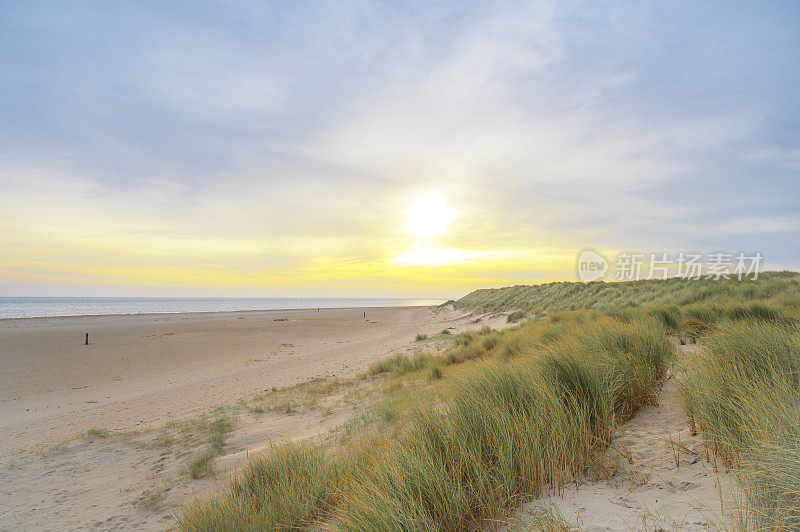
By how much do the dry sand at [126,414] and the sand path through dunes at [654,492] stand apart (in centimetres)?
506

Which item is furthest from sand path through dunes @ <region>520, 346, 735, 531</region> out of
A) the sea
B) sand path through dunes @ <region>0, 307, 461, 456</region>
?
the sea

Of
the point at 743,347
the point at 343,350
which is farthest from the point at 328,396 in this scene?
the point at 343,350

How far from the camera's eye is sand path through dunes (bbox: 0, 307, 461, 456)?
10.8 meters

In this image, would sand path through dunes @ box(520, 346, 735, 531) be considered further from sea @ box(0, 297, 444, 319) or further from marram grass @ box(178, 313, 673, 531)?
sea @ box(0, 297, 444, 319)

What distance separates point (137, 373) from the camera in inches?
693

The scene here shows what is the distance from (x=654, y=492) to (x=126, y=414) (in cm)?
1342

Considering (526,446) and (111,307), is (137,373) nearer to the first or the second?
(526,446)

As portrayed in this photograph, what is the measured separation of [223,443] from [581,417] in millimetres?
6786

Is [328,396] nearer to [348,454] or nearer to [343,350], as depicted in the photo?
[348,454]

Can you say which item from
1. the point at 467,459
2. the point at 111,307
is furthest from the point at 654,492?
→ the point at 111,307

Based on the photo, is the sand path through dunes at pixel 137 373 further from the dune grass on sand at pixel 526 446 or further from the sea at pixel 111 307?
the sea at pixel 111 307

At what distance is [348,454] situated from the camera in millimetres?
4164

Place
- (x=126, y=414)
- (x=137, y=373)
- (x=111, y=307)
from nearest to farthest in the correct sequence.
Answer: (x=126, y=414), (x=137, y=373), (x=111, y=307)

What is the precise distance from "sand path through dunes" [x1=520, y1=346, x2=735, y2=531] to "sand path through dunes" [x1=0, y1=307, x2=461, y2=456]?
35.8 ft
